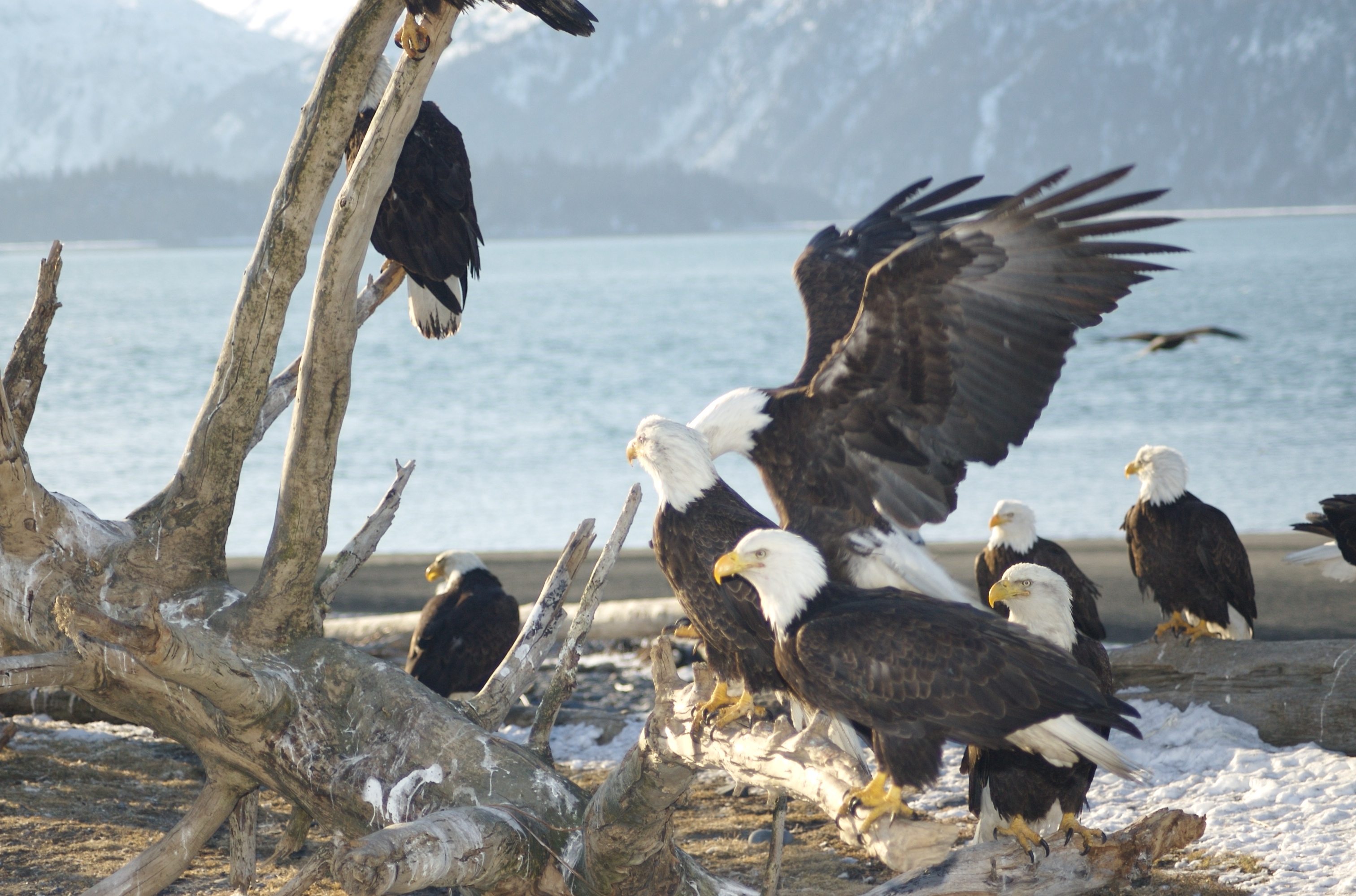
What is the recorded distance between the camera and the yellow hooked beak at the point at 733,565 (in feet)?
9.09

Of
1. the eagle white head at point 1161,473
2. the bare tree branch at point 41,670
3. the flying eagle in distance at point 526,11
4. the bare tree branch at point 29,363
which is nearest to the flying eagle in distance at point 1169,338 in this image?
the eagle white head at point 1161,473

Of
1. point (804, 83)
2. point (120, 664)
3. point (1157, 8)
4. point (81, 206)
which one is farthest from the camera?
point (804, 83)

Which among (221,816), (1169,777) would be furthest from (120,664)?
(1169,777)

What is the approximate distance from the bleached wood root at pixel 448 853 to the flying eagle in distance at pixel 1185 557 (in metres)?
3.13

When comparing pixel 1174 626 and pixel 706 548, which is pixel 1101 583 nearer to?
pixel 1174 626

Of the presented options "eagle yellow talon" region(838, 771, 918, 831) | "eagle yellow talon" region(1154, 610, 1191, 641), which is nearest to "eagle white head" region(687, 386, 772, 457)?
"eagle yellow talon" region(838, 771, 918, 831)

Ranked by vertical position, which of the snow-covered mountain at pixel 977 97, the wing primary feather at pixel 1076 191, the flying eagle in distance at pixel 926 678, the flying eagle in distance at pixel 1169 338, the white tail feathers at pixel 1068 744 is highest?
the snow-covered mountain at pixel 977 97

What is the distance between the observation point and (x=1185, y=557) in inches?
195

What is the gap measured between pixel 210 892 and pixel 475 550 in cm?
717

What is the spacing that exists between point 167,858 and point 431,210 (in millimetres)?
2171

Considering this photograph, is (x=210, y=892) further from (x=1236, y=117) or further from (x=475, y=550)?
(x=1236, y=117)

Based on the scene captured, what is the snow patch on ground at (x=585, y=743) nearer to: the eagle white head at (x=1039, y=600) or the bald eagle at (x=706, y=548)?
the bald eagle at (x=706, y=548)

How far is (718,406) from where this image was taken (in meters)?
3.75

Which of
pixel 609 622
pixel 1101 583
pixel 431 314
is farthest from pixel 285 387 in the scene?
pixel 1101 583
